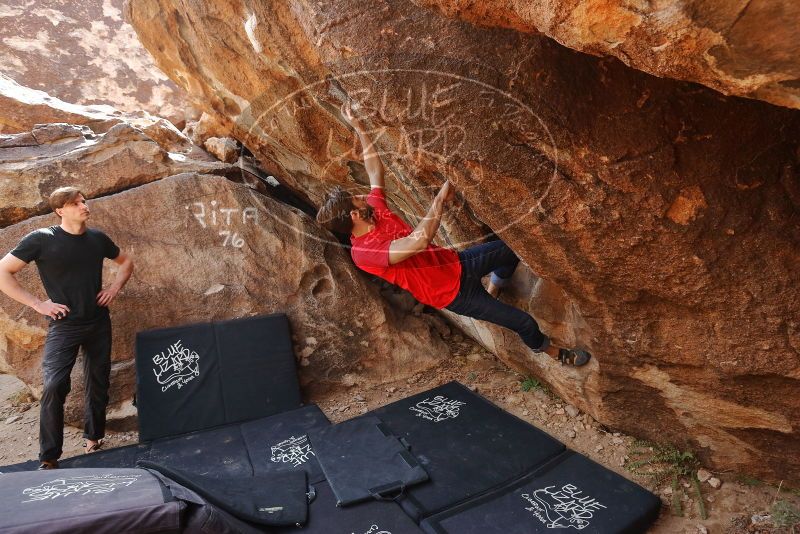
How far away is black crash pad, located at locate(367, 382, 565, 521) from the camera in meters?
2.75

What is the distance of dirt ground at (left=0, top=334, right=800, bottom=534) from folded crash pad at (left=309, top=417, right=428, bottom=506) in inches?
17.7

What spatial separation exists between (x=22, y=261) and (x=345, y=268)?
91.8 inches

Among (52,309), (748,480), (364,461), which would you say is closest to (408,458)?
(364,461)

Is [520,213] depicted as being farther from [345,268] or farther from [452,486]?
[345,268]

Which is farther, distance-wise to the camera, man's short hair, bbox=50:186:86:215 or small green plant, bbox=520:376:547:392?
small green plant, bbox=520:376:547:392

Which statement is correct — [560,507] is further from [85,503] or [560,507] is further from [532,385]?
[85,503]

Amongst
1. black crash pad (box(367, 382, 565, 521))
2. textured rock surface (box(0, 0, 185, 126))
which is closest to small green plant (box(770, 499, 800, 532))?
black crash pad (box(367, 382, 565, 521))

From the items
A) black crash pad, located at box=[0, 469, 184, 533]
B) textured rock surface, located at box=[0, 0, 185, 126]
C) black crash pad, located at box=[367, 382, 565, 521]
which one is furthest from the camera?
textured rock surface, located at box=[0, 0, 185, 126]

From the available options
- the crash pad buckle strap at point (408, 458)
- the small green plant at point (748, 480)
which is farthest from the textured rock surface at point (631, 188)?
the crash pad buckle strap at point (408, 458)

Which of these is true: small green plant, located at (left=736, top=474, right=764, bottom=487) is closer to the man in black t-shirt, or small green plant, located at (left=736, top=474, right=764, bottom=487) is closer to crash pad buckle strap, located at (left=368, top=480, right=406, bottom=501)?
crash pad buckle strap, located at (left=368, top=480, right=406, bottom=501)

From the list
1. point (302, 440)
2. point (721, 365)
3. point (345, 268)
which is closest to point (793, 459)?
point (721, 365)

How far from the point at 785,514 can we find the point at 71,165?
5293mm

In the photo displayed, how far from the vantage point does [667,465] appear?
2.83 meters

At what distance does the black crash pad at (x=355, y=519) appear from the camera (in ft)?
8.22
